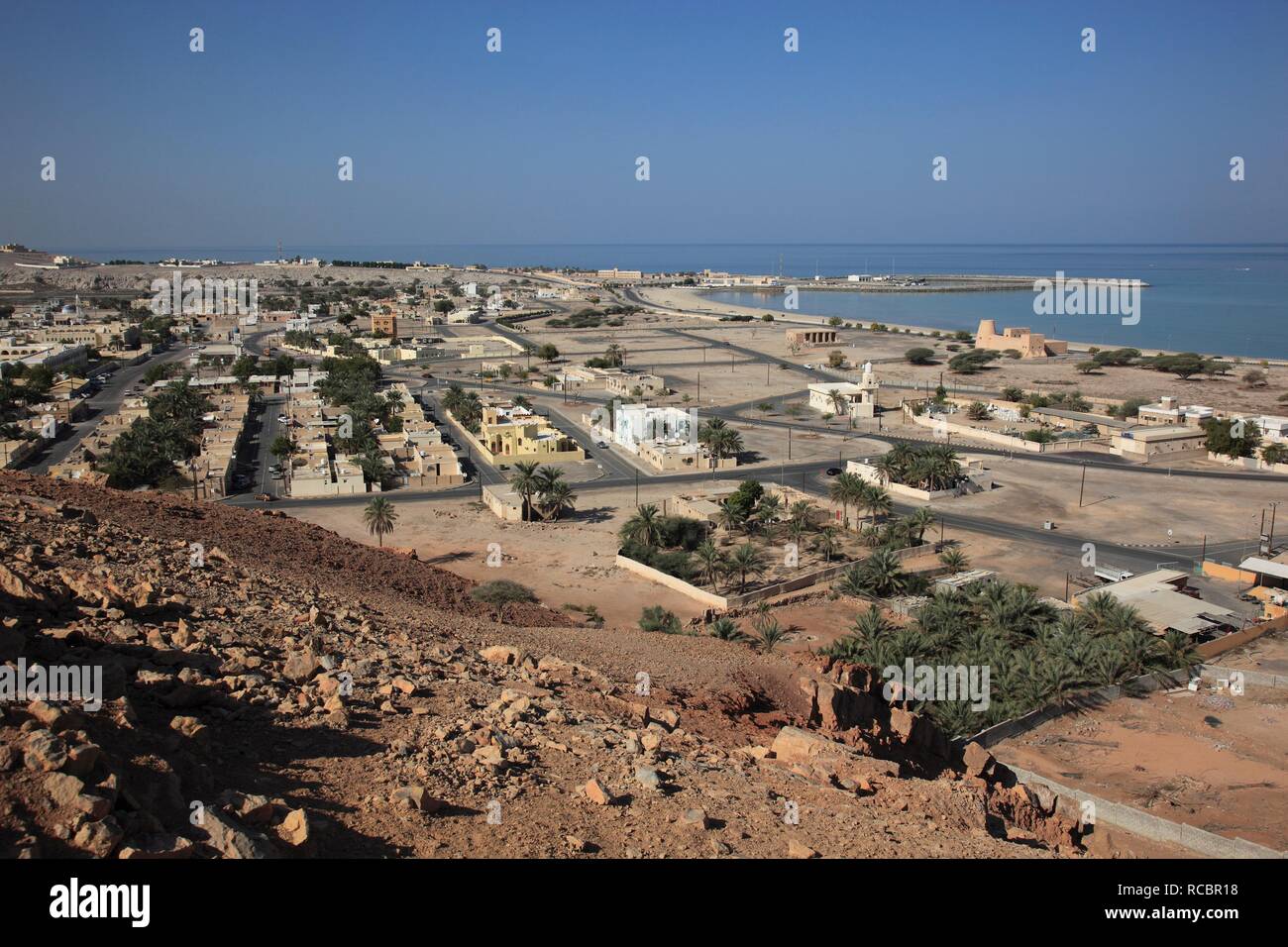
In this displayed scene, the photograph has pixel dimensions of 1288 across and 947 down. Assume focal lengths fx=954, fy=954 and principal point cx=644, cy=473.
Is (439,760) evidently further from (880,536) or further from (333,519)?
(333,519)

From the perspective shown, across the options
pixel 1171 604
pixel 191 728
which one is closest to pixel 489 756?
pixel 191 728

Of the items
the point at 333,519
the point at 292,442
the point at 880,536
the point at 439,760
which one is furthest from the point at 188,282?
the point at 439,760

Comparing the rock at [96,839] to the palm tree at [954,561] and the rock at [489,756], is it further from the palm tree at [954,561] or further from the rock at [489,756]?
the palm tree at [954,561]

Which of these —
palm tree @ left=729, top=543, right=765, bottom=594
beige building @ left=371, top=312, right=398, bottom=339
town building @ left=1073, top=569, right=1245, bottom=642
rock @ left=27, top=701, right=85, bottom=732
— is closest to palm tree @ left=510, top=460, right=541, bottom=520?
palm tree @ left=729, top=543, right=765, bottom=594

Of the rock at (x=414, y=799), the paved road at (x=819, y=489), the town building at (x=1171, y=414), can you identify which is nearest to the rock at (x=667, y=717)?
the rock at (x=414, y=799)

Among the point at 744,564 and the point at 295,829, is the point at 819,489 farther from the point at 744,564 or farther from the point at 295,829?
A: the point at 295,829

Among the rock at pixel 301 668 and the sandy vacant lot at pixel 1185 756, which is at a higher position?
the rock at pixel 301 668

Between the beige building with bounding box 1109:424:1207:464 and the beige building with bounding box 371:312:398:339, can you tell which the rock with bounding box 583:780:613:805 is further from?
the beige building with bounding box 371:312:398:339
